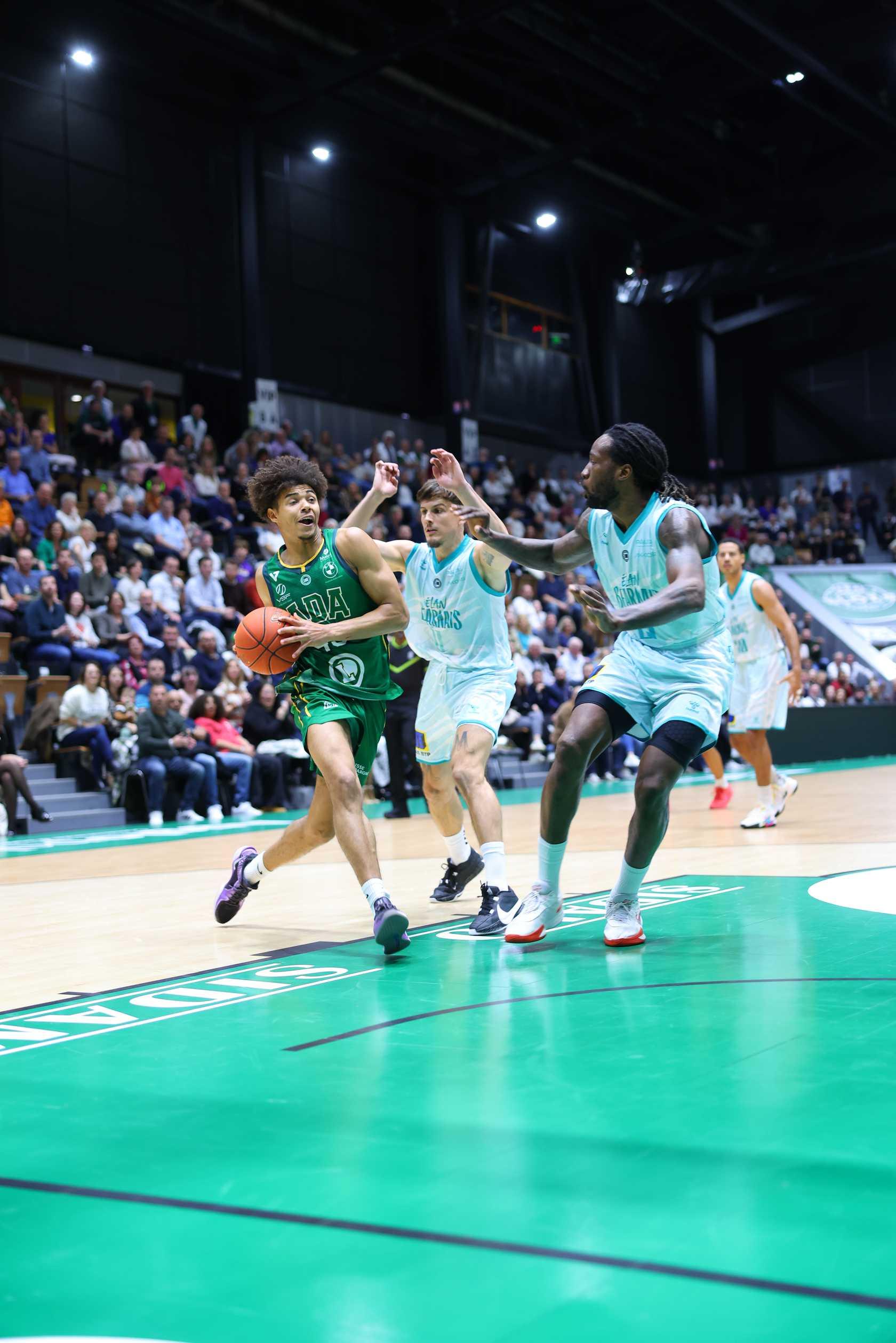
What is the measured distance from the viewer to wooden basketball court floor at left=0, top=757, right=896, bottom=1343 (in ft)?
6.77

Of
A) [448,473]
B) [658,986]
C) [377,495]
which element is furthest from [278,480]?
[658,986]

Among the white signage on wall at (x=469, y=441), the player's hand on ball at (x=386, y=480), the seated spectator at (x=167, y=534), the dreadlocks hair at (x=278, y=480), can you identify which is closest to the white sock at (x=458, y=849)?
the player's hand on ball at (x=386, y=480)

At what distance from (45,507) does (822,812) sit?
29.6 feet

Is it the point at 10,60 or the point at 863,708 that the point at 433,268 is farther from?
the point at 863,708

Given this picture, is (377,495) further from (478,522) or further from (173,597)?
(173,597)

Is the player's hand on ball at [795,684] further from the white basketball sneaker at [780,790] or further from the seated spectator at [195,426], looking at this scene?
the seated spectator at [195,426]

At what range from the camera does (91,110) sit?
2056 centimetres

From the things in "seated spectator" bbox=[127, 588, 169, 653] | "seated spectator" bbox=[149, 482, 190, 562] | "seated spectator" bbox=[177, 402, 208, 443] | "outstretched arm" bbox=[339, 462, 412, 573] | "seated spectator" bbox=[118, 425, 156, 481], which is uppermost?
"seated spectator" bbox=[177, 402, 208, 443]

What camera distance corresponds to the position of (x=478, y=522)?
545cm

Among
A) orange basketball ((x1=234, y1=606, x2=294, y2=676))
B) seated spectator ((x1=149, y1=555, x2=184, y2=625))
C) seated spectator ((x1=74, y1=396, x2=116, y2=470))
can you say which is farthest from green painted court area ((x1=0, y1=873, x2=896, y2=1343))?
seated spectator ((x1=74, y1=396, x2=116, y2=470))

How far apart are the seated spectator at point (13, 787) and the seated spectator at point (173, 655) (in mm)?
2163

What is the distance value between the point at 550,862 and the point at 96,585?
10.2 metres

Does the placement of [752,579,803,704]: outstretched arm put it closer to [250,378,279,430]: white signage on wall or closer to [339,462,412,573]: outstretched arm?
[339,462,412,573]: outstretched arm

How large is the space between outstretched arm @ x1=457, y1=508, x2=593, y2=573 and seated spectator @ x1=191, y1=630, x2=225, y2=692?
8.97 m
